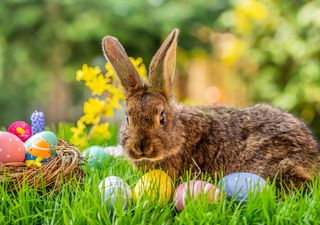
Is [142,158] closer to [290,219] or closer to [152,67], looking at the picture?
[152,67]

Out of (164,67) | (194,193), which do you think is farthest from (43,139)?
(194,193)

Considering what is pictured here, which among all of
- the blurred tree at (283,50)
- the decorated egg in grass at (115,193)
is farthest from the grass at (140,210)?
the blurred tree at (283,50)

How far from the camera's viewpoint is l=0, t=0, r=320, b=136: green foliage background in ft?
21.9

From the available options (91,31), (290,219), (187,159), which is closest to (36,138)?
(187,159)

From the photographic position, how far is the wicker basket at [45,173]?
8.21 feet

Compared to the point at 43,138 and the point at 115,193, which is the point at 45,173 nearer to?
the point at 43,138

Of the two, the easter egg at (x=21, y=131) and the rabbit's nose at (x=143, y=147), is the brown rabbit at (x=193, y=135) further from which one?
the easter egg at (x=21, y=131)

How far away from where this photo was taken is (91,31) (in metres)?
7.08

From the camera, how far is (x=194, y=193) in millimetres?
2385

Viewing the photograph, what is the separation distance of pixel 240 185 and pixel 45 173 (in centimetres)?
86

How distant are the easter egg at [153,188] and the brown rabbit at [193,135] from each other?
12 centimetres

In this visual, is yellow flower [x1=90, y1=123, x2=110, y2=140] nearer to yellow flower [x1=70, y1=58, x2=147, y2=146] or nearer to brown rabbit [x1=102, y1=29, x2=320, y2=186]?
yellow flower [x1=70, y1=58, x2=147, y2=146]

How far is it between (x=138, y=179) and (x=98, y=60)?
6095 mm

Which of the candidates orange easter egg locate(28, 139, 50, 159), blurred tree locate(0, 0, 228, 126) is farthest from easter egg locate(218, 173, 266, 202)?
blurred tree locate(0, 0, 228, 126)
